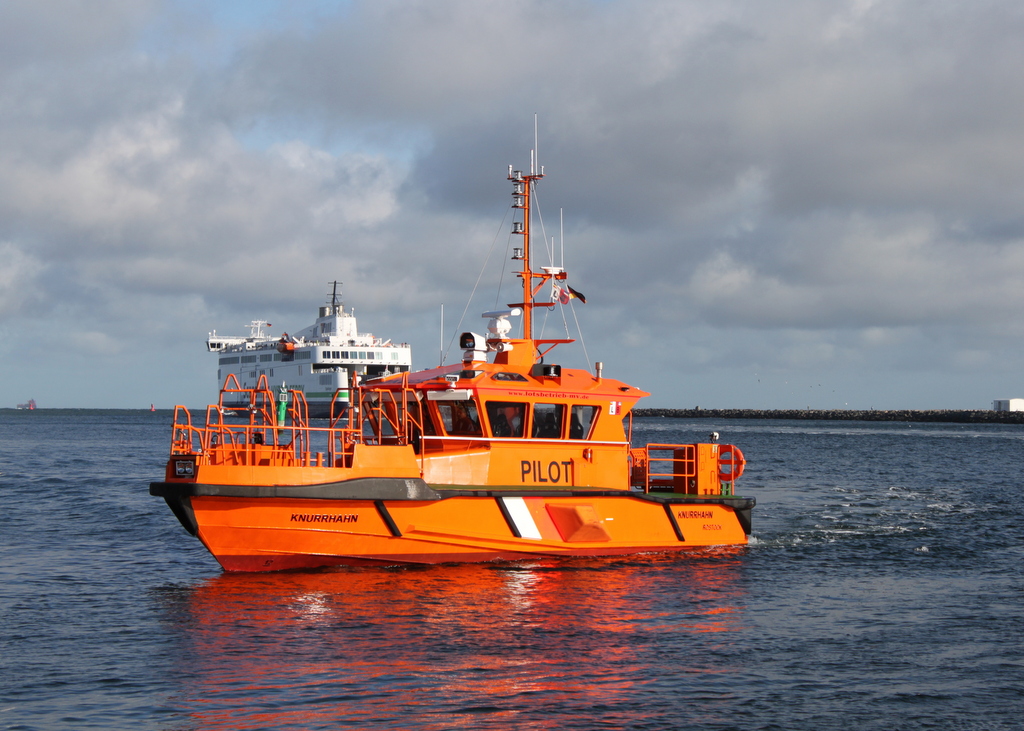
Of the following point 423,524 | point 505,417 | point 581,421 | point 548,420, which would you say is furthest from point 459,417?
point 581,421

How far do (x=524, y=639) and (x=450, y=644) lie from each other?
78 centimetres

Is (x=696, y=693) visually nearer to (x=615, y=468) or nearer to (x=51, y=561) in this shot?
(x=615, y=468)

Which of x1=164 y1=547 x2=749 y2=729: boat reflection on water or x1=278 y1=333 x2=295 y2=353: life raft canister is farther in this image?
x1=278 y1=333 x2=295 y2=353: life raft canister

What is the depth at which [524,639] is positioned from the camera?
32.5 ft

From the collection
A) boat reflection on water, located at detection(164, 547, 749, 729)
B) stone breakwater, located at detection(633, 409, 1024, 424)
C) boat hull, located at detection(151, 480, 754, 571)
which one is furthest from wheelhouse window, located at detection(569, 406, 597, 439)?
stone breakwater, located at detection(633, 409, 1024, 424)

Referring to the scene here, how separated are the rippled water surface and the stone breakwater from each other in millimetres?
94264

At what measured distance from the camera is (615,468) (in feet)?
48.8

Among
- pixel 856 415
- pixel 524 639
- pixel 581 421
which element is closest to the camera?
pixel 524 639

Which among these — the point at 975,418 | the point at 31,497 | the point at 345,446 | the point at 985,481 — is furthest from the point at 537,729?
the point at 975,418

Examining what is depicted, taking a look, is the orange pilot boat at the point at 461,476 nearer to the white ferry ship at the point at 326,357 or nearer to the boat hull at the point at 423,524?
the boat hull at the point at 423,524

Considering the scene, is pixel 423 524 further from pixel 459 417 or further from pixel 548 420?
pixel 548 420

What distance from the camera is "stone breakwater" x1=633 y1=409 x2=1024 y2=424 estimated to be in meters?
103

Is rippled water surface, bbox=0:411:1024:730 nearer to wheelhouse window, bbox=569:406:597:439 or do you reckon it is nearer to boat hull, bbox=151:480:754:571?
boat hull, bbox=151:480:754:571

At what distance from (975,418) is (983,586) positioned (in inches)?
3946
